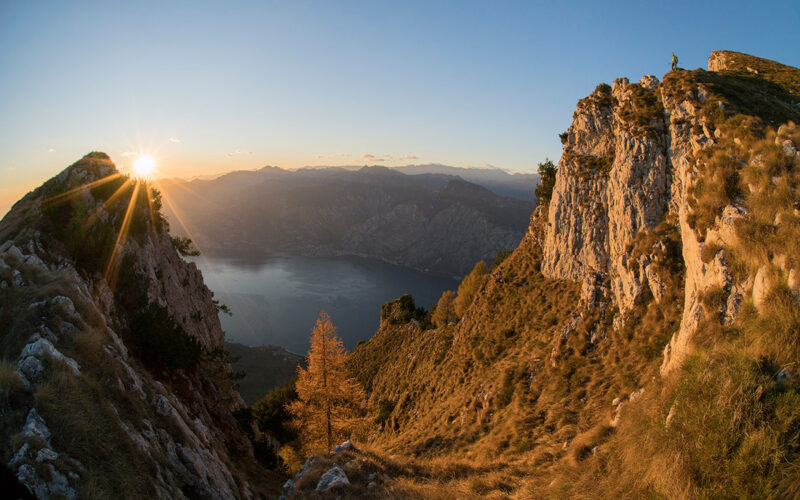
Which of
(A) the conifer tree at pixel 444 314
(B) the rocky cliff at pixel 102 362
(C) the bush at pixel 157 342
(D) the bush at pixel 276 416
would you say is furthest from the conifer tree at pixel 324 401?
(A) the conifer tree at pixel 444 314

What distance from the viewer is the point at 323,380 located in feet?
78.1

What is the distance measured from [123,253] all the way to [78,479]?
1693 centimetres

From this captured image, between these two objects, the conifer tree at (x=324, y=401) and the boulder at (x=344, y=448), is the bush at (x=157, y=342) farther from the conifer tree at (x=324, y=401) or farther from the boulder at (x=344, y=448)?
the boulder at (x=344, y=448)

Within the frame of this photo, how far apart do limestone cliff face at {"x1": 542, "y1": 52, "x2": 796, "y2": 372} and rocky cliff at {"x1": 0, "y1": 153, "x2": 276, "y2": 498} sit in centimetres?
1543

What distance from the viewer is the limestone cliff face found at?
12422 millimetres

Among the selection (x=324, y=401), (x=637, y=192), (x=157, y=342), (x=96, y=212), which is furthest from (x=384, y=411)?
(x=637, y=192)

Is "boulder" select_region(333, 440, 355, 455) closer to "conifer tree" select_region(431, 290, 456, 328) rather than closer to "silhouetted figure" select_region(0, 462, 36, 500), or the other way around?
"silhouetted figure" select_region(0, 462, 36, 500)

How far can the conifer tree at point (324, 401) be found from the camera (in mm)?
23000

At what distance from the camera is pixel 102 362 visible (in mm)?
10344

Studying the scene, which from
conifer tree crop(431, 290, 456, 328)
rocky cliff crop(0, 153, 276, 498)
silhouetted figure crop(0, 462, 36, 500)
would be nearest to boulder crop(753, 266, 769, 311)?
silhouetted figure crop(0, 462, 36, 500)

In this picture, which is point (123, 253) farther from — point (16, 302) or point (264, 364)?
point (264, 364)

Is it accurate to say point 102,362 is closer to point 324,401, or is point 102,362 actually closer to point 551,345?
point 324,401

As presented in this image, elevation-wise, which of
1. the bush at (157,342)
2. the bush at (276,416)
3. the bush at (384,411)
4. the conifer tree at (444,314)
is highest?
the bush at (157,342)

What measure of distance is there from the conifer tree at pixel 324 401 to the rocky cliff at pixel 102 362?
12.4 ft
